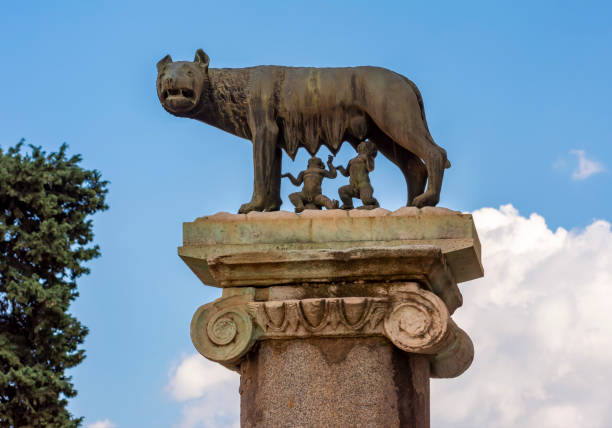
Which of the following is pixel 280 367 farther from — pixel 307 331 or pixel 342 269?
pixel 342 269

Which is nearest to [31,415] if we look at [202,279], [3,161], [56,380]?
[56,380]

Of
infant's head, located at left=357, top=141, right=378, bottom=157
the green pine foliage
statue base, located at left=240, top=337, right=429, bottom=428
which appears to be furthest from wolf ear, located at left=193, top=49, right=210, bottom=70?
the green pine foliage

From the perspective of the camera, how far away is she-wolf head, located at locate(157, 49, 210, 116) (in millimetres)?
7777

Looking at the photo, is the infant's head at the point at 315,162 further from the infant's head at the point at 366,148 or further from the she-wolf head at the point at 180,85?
the she-wolf head at the point at 180,85

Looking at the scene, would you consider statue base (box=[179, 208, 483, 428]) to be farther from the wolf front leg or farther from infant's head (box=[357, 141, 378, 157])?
infant's head (box=[357, 141, 378, 157])

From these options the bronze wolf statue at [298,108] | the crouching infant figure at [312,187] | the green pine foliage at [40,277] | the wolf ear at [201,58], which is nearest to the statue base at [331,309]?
the crouching infant figure at [312,187]

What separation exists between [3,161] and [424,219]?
50.3 ft

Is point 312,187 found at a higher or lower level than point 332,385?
higher

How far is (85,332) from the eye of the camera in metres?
20.3

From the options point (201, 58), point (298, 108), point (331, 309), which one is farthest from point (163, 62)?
point (331, 309)

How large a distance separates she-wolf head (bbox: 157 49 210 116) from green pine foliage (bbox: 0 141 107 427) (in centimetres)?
1263

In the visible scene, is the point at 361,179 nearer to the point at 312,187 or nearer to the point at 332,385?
the point at 312,187

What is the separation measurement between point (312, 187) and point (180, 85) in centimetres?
127

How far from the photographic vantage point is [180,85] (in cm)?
775
